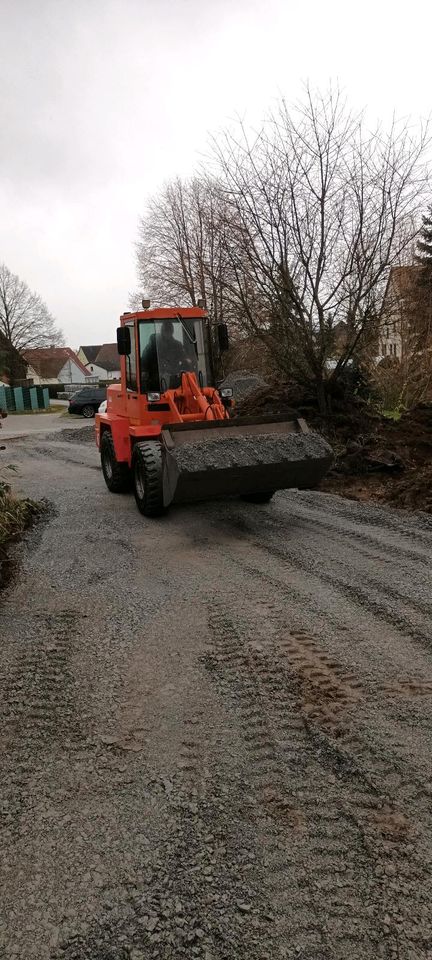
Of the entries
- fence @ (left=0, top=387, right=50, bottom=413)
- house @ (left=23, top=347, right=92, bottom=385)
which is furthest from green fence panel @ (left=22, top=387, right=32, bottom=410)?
house @ (left=23, top=347, right=92, bottom=385)

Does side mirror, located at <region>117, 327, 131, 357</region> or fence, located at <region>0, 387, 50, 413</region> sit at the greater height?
side mirror, located at <region>117, 327, 131, 357</region>

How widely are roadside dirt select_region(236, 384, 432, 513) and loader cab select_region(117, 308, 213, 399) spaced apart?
167 centimetres

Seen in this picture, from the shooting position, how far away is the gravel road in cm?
224

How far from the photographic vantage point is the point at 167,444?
6.82m

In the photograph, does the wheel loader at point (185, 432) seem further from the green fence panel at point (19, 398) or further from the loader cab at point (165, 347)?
the green fence panel at point (19, 398)

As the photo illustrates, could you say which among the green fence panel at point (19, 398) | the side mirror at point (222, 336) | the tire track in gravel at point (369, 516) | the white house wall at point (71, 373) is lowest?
the tire track in gravel at point (369, 516)

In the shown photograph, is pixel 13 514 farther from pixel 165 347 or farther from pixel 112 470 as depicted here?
pixel 165 347

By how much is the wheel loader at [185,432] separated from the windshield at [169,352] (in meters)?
0.01

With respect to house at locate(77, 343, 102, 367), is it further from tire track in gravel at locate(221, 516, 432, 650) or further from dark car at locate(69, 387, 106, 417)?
tire track in gravel at locate(221, 516, 432, 650)

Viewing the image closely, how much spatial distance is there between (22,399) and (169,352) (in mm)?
36900

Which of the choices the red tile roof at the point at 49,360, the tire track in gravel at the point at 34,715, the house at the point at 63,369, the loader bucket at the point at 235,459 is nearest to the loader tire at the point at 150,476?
the loader bucket at the point at 235,459

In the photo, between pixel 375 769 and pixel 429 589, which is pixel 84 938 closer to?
pixel 375 769

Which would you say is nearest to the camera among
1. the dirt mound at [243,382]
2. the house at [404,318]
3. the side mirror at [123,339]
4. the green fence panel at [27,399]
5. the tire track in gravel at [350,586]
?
the tire track in gravel at [350,586]

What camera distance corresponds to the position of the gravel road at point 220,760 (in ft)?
7.34
